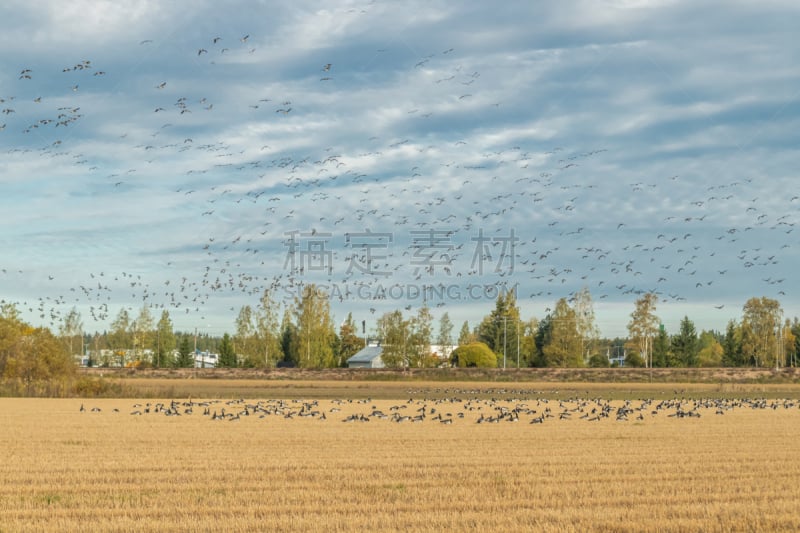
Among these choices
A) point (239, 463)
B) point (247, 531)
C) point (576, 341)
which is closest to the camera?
point (247, 531)

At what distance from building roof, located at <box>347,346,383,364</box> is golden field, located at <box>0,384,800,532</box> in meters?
123

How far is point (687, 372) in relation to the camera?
375 feet

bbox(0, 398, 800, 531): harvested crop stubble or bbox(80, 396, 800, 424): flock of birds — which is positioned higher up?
bbox(0, 398, 800, 531): harvested crop stubble

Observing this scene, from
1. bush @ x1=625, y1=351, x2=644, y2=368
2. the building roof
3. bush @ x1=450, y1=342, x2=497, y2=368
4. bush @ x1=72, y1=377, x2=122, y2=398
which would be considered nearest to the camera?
bush @ x1=72, y1=377, x2=122, y2=398

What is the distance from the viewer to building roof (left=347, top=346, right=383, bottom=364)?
160750 millimetres

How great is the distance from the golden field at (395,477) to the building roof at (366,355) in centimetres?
12293

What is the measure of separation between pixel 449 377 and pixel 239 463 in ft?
308

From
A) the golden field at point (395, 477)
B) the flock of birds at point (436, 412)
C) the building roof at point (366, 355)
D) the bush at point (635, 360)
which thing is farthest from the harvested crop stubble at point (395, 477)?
the building roof at point (366, 355)

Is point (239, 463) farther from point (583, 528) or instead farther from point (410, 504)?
point (583, 528)

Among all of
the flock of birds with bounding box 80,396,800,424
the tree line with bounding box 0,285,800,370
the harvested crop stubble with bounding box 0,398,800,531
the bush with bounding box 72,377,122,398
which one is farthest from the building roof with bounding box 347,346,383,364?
the harvested crop stubble with bounding box 0,398,800,531

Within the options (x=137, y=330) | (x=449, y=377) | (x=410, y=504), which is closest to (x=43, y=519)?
(x=410, y=504)

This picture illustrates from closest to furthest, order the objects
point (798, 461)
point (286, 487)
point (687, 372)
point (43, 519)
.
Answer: point (43, 519) → point (286, 487) → point (798, 461) → point (687, 372)

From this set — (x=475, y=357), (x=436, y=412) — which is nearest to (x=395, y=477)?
(x=436, y=412)

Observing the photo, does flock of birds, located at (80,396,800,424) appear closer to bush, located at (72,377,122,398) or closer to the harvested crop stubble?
the harvested crop stubble
